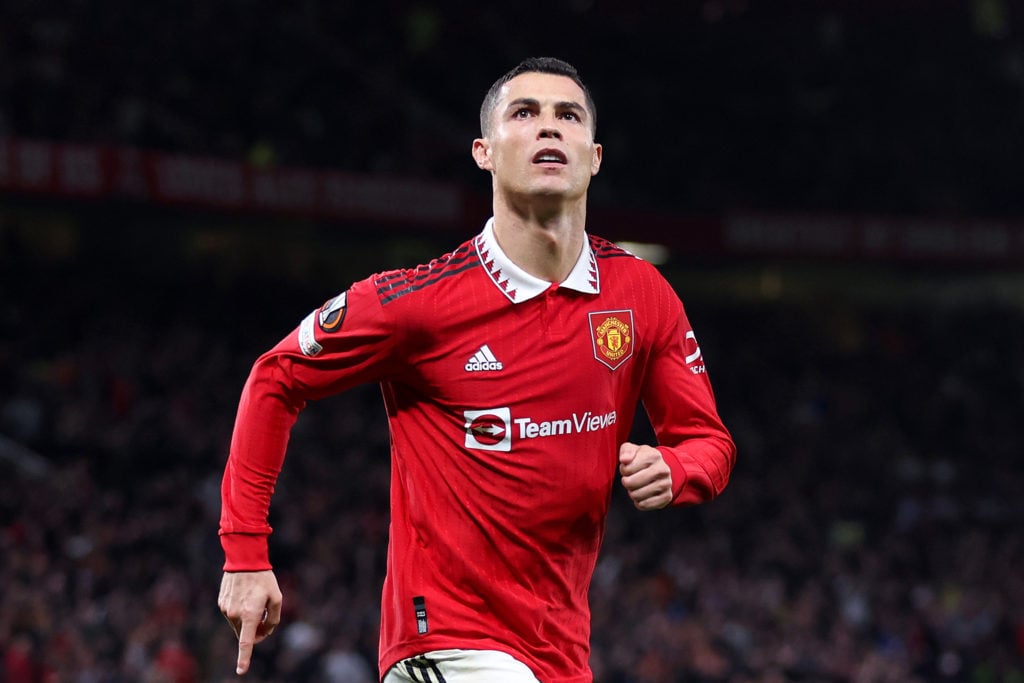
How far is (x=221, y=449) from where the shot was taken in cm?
1328

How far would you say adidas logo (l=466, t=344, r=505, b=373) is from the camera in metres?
3.58

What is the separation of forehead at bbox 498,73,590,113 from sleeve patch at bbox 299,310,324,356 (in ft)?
2.52

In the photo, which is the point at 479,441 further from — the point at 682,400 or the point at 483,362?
the point at 682,400

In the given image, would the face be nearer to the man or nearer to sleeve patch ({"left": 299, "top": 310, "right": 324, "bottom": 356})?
the man

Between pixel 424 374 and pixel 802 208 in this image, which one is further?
pixel 802 208

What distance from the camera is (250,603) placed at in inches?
134

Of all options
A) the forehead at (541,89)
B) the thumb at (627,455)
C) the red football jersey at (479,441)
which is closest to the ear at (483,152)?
the forehead at (541,89)

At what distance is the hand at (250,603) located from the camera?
338cm

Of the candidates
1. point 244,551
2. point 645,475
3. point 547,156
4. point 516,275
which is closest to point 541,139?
point 547,156

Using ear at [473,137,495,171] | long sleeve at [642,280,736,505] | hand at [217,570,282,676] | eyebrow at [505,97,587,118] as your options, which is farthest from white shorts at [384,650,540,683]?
eyebrow at [505,97,587,118]

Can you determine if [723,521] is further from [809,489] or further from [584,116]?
[584,116]

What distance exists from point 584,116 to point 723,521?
40.3ft

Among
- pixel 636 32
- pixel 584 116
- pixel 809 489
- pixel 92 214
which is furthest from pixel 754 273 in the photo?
pixel 584 116

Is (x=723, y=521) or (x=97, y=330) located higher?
(x=97, y=330)
